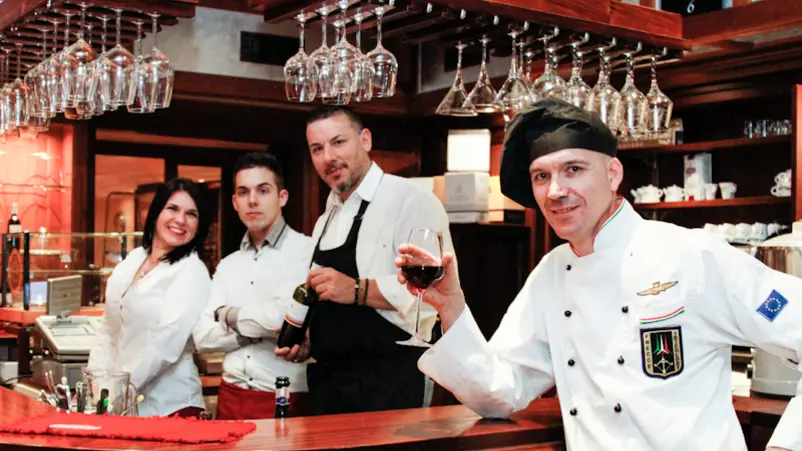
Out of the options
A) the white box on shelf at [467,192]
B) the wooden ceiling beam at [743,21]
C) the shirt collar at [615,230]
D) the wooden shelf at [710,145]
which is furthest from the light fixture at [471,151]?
the shirt collar at [615,230]

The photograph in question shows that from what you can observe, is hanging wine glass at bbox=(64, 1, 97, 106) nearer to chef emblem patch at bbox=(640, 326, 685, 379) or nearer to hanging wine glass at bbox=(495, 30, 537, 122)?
hanging wine glass at bbox=(495, 30, 537, 122)

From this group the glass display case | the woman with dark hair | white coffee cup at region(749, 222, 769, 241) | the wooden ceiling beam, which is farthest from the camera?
white coffee cup at region(749, 222, 769, 241)

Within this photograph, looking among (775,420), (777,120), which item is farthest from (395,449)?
(777,120)

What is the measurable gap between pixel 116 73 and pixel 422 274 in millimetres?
1764

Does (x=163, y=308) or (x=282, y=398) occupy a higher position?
(x=163, y=308)

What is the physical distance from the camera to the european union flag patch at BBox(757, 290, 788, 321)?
7.27ft

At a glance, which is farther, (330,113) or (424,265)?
(330,113)

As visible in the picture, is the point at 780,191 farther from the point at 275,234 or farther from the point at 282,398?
the point at 282,398

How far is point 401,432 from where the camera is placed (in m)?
2.36

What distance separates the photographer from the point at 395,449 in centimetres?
225

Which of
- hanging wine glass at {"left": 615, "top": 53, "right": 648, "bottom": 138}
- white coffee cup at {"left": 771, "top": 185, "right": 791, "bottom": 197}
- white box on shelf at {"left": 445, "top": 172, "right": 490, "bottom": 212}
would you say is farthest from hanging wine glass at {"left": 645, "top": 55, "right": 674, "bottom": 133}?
white box on shelf at {"left": 445, "top": 172, "right": 490, "bottom": 212}

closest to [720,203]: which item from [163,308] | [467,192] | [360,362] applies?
[467,192]

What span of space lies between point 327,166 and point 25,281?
271 centimetres

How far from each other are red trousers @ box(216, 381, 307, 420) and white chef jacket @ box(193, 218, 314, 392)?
1.2 inches
